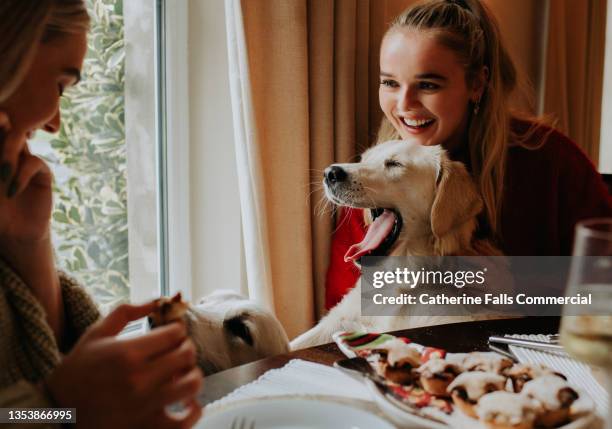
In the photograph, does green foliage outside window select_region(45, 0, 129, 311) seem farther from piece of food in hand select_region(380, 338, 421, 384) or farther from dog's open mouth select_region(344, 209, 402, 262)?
piece of food in hand select_region(380, 338, 421, 384)

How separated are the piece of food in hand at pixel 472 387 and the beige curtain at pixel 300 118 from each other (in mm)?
914

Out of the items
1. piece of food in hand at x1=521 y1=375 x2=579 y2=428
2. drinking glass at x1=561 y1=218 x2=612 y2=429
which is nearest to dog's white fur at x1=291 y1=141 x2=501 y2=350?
piece of food in hand at x1=521 y1=375 x2=579 y2=428

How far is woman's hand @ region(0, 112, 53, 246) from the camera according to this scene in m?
0.55

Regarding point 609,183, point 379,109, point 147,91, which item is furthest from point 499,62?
point 147,91

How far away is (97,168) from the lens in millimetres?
1718

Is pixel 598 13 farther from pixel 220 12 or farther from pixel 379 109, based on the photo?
pixel 220 12

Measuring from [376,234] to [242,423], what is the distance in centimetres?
80

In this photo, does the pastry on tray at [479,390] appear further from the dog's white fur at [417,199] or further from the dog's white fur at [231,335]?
the dog's white fur at [417,199]

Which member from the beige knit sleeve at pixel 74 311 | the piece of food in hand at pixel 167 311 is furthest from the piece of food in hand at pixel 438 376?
the beige knit sleeve at pixel 74 311

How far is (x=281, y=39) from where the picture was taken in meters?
1.55

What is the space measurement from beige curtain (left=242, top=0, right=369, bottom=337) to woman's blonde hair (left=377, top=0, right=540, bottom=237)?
0.24 metres

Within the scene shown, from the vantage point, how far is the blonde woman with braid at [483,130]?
1.40 m

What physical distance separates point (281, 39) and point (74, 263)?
0.91m

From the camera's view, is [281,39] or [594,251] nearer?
[594,251]
